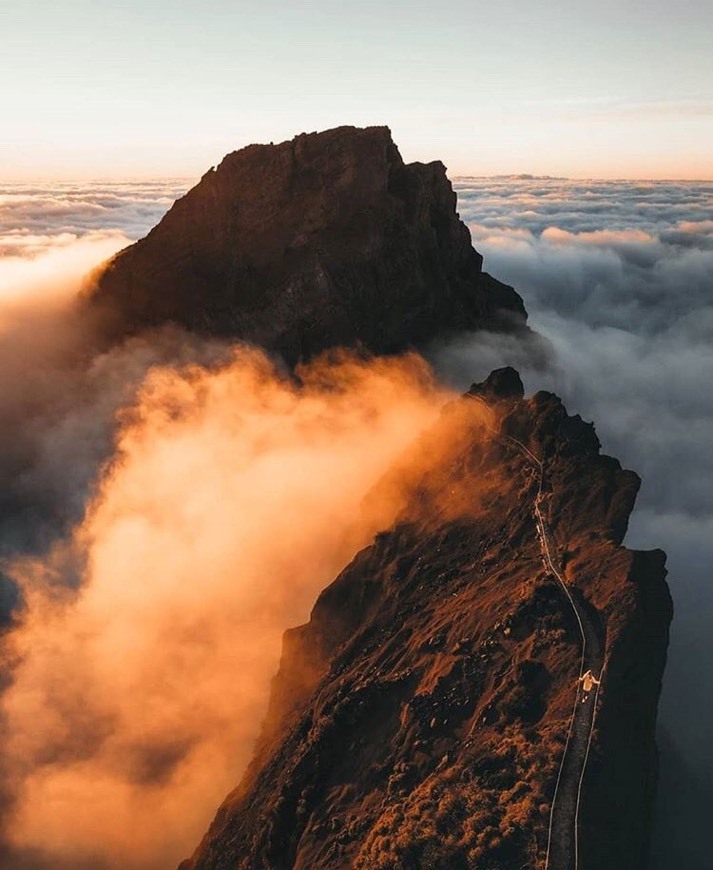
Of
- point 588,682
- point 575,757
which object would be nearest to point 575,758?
point 575,757

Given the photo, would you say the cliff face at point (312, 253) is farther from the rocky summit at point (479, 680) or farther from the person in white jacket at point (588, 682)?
the person in white jacket at point (588, 682)

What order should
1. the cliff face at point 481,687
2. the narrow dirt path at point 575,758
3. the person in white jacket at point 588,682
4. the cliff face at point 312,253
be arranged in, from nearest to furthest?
the narrow dirt path at point 575,758, the cliff face at point 481,687, the person in white jacket at point 588,682, the cliff face at point 312,253

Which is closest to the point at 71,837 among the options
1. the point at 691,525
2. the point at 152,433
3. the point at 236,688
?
the point at 236,688

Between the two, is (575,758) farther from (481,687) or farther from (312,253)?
(312,253)

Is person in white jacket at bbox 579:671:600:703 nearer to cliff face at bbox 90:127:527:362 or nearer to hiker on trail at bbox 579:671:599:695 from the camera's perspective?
hiker on trail at bbox 579:671:599:695

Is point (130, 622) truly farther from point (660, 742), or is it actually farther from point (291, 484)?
point (660, 742)

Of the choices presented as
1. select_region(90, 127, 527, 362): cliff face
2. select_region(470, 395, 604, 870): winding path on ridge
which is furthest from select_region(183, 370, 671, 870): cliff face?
select_region(90, 127, 527, 362): cliff face

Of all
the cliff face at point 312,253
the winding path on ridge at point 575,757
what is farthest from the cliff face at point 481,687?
the cliff face at point 312,253
